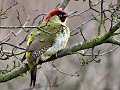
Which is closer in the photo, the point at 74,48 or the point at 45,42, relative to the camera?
the point at 74,48

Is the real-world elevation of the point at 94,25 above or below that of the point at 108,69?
above

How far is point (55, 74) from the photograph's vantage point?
8469 mm

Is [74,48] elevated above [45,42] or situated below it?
above

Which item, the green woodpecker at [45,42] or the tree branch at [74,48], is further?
the green woodpecker at [45,42]

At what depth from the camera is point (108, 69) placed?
33.2 ft

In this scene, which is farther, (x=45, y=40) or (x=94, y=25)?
(x=94, y=25)

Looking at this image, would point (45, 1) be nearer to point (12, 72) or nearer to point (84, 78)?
point (84, 78)

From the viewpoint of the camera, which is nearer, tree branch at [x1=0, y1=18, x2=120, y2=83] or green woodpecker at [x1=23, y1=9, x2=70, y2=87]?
tree branch at [x1=0, y1=18, x2=120, y2=83]

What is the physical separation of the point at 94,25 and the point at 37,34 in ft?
12.1

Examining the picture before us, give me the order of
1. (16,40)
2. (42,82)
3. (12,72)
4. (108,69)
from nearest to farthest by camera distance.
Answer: (12,72) < (42,82) < (16,40) < (108,69)

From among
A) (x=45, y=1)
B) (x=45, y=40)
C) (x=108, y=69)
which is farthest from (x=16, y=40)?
(x=45, y=40)

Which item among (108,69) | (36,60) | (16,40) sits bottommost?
(108,69)

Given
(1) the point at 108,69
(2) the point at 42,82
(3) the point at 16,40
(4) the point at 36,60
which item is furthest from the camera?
(1) the point at 108,69

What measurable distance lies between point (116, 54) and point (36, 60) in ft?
14.5
